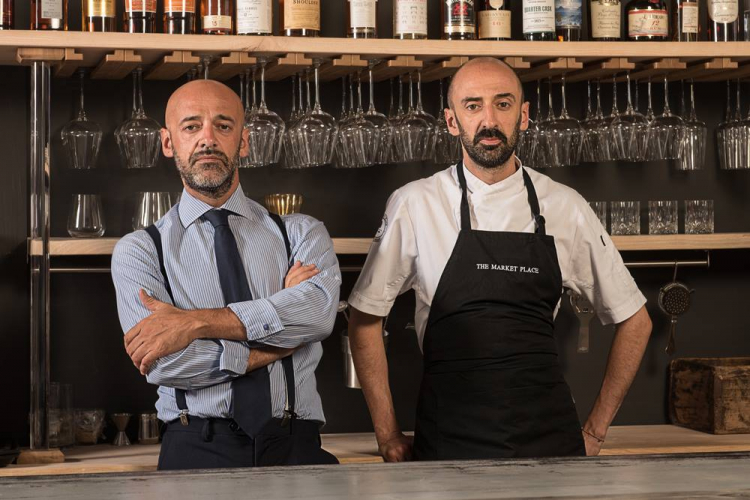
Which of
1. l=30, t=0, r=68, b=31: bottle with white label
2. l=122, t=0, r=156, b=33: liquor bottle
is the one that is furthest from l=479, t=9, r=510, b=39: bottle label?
l=30, t=0, r=68, b=31: bottle with white label

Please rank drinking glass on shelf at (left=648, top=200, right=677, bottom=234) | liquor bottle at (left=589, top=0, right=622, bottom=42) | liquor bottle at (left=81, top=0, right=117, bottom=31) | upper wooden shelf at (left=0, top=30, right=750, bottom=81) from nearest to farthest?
upper wooden shelf at (left=0, top=30, right=750, bottom=81) < liquor bottle at (left=81, top=0, right=117, bottom=31) < liquor bottle at (left=589, top=0, right=622, bottom=42) < drinking glass on shelf at (left=648, top=200, right=677, bottom=234)

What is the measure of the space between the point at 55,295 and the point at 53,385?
1.07 feet

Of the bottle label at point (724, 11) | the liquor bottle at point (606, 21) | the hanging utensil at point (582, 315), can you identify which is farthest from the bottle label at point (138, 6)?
the bottle label at point (724, 11)

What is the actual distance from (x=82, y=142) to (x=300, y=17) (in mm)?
691

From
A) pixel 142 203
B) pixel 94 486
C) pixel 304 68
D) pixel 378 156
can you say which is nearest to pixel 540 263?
pixel 378 156

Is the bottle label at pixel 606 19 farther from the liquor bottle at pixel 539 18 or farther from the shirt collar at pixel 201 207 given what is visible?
the shirt collar at pixel 201 207

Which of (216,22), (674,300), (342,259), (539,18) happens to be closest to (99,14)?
(216,22)

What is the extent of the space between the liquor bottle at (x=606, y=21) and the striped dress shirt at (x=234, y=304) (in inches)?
44.8

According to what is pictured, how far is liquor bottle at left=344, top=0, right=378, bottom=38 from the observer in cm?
294

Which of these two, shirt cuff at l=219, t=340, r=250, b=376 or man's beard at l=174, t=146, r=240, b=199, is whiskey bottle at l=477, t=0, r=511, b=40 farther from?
shirt cuff at l=219, t=340, r=250, b=376

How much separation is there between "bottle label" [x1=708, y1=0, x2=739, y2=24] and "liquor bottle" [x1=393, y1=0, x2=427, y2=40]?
2.86ft

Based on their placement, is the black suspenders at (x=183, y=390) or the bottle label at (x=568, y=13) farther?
the bottle label at (x=568, y=13)

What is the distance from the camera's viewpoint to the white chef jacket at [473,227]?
8.19ft

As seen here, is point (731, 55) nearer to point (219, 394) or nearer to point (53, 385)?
point (219, 394)
